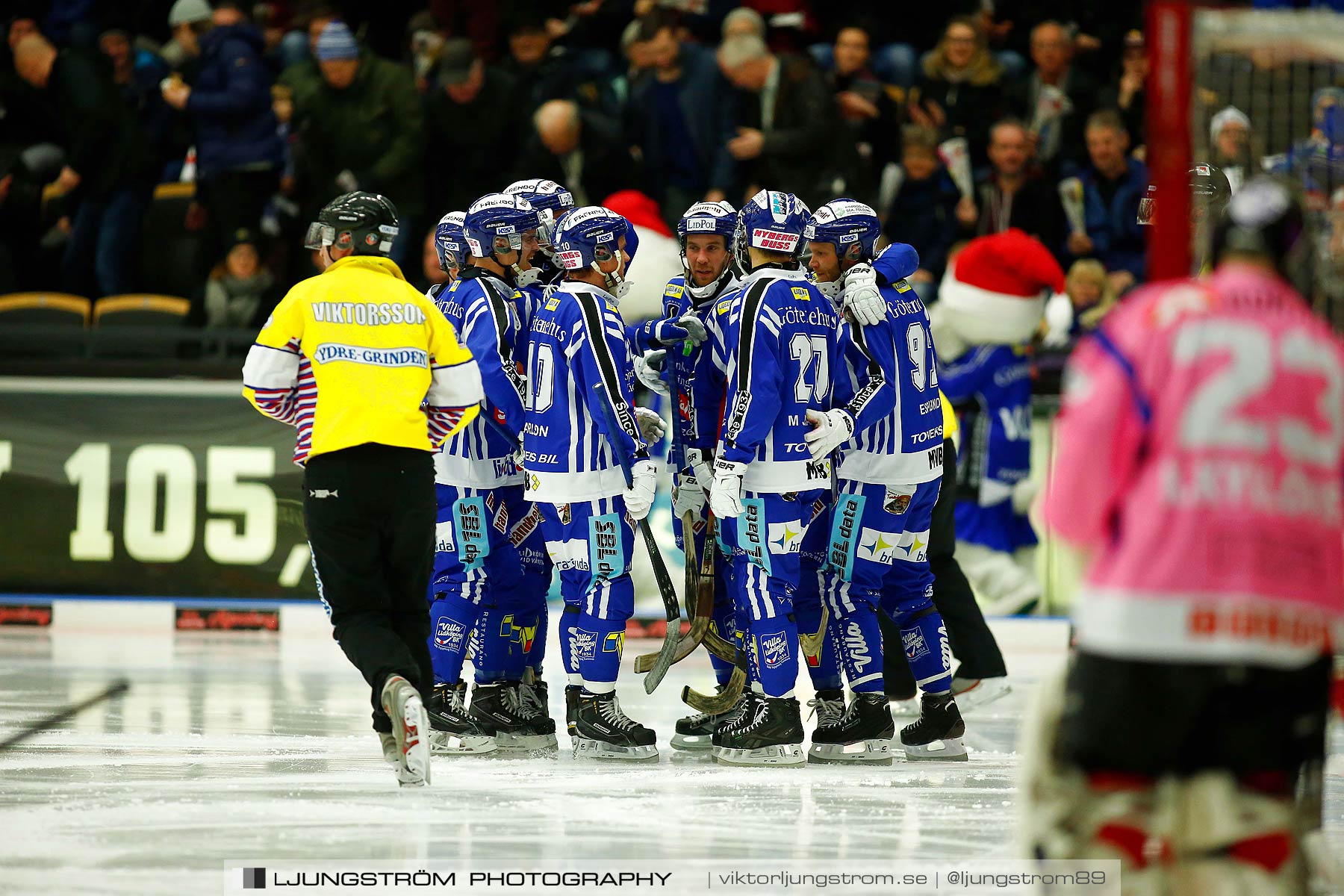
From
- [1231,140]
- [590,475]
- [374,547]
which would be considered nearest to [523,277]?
[590,475]

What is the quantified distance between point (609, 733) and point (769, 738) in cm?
70

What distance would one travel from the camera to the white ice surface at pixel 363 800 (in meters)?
5.66

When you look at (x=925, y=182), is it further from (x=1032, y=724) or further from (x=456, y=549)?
(x=1032, y=724)

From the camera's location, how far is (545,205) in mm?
8031

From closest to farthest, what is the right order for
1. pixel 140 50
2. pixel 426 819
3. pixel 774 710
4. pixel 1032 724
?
1. pixel 1032 724
2. pixel 426 819
3. pixel 774 710
4. pixel 140 50

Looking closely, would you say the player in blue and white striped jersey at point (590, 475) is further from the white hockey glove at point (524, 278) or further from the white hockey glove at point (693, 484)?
the white hockey glove at point (524, 278)

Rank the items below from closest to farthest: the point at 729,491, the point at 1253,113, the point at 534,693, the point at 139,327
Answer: the point at 1253,113, the point at 729,491, the point at 534,693, the point at 139,327

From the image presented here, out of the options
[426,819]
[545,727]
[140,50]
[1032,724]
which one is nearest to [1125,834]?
[1032,724]

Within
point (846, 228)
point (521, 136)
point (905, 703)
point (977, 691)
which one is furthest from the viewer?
point (521, 136)

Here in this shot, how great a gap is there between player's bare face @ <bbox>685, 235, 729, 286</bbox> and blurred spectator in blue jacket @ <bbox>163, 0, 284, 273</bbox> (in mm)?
5714

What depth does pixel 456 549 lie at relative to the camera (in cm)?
789

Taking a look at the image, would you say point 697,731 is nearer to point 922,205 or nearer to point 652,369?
point 652,369

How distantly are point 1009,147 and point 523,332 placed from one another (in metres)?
5.57

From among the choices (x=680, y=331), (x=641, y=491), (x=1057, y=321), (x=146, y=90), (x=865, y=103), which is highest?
(x=146, y=90)
